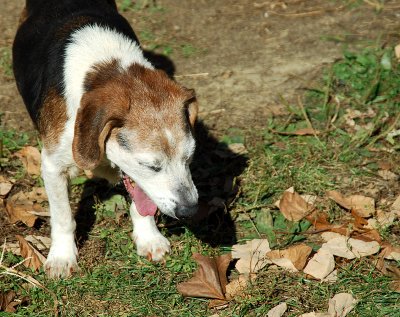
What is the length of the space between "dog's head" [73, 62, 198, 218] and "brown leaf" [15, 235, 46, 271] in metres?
0.96

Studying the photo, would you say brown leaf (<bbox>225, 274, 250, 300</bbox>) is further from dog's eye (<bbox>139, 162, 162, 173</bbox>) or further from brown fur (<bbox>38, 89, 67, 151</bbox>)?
brown fur (<bbox>38, 89, 67, 151</bbox>)

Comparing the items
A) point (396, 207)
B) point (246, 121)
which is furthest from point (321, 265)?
point (246, 121)

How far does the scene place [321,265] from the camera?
187 inches

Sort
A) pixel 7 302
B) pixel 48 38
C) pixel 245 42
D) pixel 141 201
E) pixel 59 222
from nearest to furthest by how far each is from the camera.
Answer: pixel 7 302
pixel 141 201
pixel 59 222
pixel 48 38
pixel 245 42

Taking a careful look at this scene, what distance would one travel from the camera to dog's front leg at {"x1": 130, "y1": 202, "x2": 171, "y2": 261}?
16.5 feet

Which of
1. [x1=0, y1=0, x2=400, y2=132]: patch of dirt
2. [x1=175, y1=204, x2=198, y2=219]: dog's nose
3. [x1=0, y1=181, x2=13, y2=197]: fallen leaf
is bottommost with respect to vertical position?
[x1=0, y1=181, x2=13, y2=197]: fallen leaf

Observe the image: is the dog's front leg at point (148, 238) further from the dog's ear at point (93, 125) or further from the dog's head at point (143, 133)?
the dog's ear at point (93, 125)

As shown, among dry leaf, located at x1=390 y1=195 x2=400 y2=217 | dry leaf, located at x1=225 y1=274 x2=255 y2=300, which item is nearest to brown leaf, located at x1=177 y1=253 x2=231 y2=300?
dry leaf, located at x1=225 y1=274 x2=255 y2=300

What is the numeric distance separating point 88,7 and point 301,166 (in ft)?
7.11

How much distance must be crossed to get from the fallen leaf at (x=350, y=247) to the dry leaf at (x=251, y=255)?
425mm

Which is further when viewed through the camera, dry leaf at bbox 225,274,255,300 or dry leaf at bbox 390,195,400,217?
dry leaf at bbox 390,195,400,217

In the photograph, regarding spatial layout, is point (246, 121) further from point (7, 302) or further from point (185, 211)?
point (7, 302)

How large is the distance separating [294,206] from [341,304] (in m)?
1.09

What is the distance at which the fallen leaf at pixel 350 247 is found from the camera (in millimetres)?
4863
